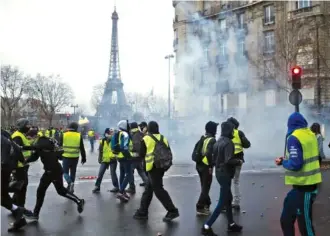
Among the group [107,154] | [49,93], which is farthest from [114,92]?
[107,154]

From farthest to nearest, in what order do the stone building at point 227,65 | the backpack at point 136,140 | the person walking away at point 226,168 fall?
1. the stone building at point 227,65
2. the backpack at point 136,140
3. the person walking away at point 226,168

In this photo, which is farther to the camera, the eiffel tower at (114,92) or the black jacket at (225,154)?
the eiffel tower at (114,92)

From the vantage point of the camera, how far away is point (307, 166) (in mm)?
4746

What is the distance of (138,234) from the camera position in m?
6.36

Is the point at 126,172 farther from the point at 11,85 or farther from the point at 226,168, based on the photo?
the point at 11,85

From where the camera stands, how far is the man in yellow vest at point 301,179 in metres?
4.73

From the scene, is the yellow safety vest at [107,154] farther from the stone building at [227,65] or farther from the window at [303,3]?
the window at [303,3]

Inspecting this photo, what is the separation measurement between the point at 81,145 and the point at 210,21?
77.9 ft

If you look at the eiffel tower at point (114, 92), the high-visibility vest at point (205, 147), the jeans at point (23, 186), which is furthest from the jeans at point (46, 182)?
the eiffel tower at point (114, 92)

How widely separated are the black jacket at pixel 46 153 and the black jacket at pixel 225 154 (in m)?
2.75

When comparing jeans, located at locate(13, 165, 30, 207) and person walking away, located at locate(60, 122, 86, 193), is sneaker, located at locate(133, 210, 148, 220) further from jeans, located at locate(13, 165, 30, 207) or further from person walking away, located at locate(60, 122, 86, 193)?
person walking away, located at locate(60, 122, 86, 193)

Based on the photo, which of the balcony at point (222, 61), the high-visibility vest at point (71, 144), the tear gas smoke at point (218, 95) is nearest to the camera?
the high-visibility vest at point (71, 144)

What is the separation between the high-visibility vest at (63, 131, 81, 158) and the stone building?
20.1 m

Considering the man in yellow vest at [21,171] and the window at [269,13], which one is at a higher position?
the window at [269,13]
